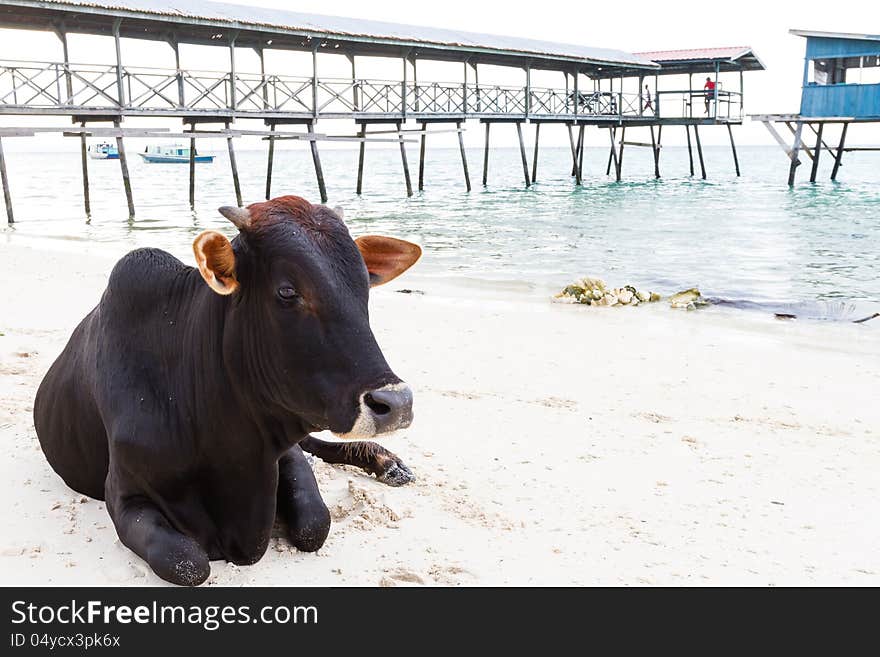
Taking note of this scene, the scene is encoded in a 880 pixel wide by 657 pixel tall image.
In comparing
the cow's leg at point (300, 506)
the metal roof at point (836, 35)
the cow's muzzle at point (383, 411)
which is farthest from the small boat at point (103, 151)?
the cow's muzzle at point (383, 411)

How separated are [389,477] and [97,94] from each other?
18436 mm

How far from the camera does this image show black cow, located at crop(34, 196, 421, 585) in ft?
8.95

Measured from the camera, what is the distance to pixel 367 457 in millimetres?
4219

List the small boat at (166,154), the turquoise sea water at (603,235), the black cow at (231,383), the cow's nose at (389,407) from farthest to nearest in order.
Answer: the small boat at (166,154) < the turquoise sea water at (603,235) < the black cow at (231,383) < the cow's nose at (389,407)

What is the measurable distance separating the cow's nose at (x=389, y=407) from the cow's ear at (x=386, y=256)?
68 cm

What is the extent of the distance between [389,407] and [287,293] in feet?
1.57

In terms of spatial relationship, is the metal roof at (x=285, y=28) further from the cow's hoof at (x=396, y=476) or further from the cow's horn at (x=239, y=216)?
the cow's horn at (x=239, y=216)

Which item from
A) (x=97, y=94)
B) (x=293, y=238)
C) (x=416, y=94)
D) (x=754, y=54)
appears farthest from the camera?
(x=754, y=54)

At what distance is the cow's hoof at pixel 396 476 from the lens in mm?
4129

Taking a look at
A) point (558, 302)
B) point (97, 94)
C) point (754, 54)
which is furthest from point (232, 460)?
point (754, 54)

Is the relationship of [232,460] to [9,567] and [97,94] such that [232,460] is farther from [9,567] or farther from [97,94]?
[97,94]

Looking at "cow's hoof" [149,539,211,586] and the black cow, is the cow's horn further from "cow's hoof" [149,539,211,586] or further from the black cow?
"cow's hoof" [149,539,211,586]

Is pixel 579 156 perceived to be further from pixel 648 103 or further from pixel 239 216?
pixel 239 216

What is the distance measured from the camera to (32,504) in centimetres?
368
